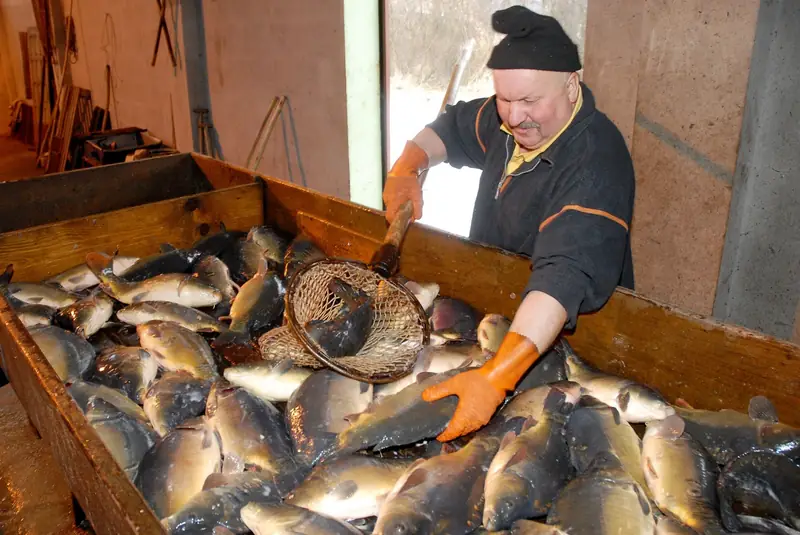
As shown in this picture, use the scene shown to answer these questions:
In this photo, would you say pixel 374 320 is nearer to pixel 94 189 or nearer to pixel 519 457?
pixel 519 457

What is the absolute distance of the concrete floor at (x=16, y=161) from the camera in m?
12.9

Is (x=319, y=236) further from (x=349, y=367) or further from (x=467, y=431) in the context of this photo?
(x=467, y=431)

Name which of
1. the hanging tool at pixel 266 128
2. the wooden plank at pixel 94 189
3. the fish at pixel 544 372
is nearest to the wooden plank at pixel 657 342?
the fish at pixel 544 372

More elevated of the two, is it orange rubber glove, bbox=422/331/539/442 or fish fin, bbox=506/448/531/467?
orange rubber glove, bbox=422/331/539/442

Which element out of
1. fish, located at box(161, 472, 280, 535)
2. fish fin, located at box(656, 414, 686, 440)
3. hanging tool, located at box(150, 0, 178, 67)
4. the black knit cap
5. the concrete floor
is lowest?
the concrete floor

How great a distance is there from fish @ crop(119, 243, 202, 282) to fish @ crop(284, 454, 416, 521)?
1.98 m

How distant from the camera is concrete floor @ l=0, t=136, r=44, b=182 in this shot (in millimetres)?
12883

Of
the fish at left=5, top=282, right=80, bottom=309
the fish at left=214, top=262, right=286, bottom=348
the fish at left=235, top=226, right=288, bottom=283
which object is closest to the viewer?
the fish at left=214, top=262, right=286, bottom=348

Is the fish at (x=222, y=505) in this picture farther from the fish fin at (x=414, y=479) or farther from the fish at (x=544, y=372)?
the fish at (x=544, y=372)

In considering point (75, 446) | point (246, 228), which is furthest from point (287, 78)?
point (75, 446)

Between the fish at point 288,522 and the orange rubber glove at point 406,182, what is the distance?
1782 mm

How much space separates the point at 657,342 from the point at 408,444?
103 centimetres

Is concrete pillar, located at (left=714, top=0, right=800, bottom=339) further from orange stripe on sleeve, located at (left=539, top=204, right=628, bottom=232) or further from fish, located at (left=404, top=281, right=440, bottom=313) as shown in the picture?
fish, located at (left=404, top=281, right=440, bottom=313)

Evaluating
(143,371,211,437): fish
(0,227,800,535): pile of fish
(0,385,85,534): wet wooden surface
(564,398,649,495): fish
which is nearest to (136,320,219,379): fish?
(0,227,800,535): pile of fish
